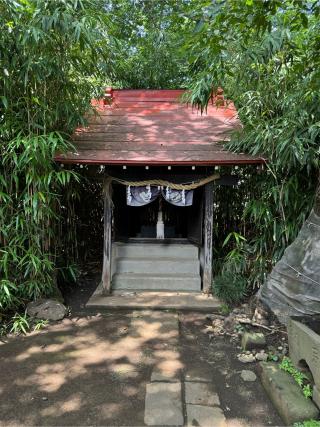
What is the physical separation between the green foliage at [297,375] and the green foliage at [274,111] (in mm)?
1785

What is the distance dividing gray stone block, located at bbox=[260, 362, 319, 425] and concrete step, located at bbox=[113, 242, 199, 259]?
2820 millimetres

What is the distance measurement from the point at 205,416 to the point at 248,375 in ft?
2.57

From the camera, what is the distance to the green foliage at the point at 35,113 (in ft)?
12.4

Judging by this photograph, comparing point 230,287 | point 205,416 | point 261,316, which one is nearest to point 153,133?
point 230,287

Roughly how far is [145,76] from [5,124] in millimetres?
6121

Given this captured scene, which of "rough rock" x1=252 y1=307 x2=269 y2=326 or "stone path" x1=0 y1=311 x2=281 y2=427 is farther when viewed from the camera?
"rough rock" x1=252 y1=307 x2=269 y2=326

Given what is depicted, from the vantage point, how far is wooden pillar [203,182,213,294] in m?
5.52

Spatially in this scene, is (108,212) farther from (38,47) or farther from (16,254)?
(38,47)

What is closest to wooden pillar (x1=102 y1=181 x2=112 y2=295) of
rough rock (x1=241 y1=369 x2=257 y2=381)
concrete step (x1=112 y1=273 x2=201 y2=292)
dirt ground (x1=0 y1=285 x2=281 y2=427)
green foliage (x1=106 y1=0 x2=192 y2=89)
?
concrete step (x1=112 y1=273 x2=201 y2=292)

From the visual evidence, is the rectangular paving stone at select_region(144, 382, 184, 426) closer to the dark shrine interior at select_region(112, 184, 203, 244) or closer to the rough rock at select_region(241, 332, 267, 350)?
the rough rock at select_region(241, 332, 267, 350)

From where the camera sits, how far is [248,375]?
3.34 metres

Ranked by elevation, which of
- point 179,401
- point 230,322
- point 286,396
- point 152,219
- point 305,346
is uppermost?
point 305,346

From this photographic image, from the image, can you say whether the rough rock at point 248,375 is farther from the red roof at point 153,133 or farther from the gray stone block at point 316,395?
the red roof at point 153,133

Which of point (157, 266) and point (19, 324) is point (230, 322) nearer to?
point (157, 266)
